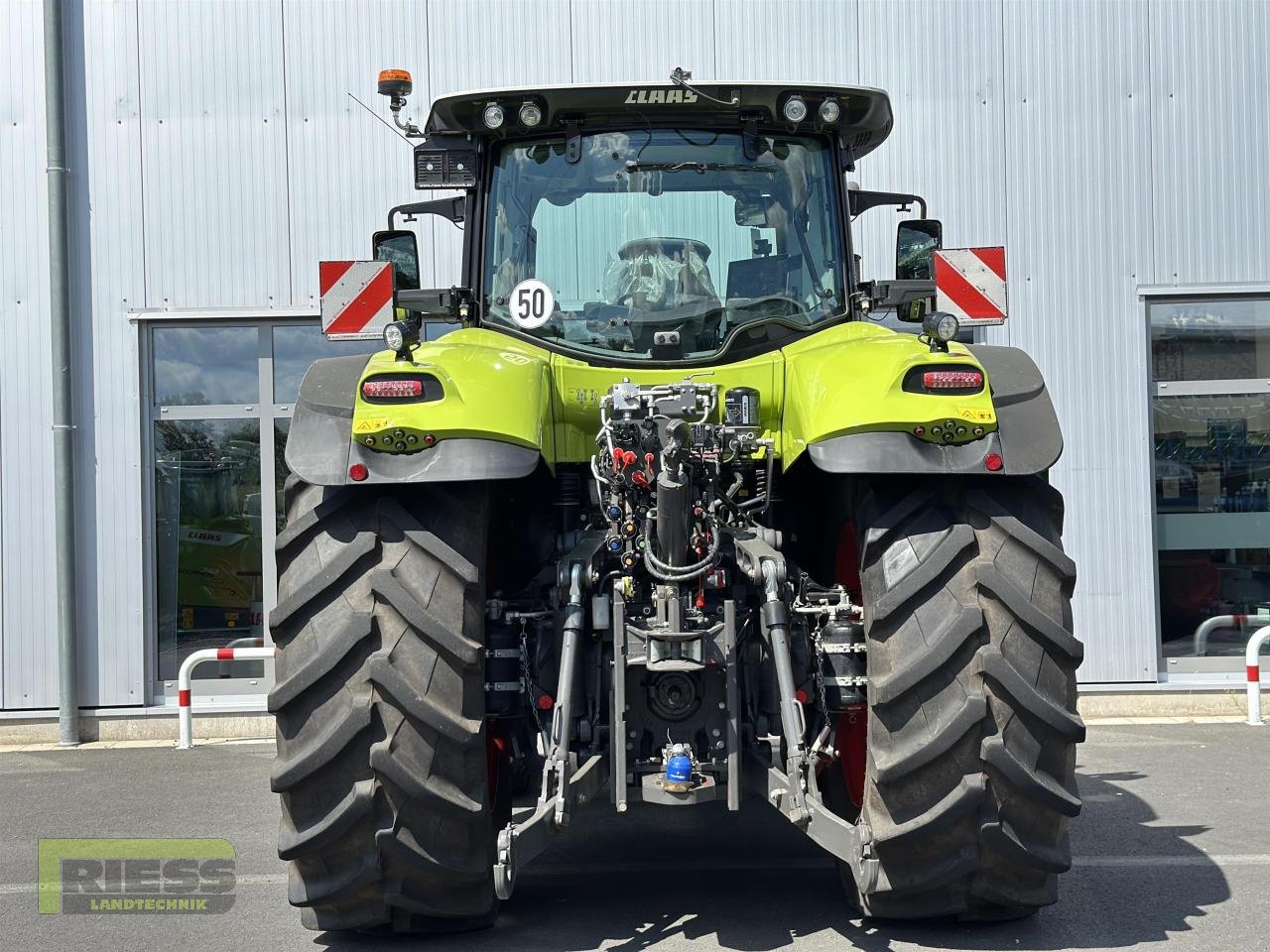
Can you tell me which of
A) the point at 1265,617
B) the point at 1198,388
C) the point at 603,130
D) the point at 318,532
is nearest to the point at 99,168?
the point at 603,130

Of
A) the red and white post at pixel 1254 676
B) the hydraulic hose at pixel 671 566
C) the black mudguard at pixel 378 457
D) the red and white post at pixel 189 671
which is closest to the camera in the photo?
the black mudguard at pixel 378 457

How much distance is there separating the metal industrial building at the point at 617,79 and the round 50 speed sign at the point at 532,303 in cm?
502

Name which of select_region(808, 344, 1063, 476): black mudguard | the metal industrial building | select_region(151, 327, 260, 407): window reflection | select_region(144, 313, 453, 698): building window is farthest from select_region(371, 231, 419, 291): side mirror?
select_region(151, 327, 260, 407): window reflection

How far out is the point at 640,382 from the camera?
477 centimetres

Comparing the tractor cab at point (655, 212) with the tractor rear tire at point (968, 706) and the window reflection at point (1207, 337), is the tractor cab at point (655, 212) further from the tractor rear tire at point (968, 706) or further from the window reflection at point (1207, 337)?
the window reflection at point (1207, 337)

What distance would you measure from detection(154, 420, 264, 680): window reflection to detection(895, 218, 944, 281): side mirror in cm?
606

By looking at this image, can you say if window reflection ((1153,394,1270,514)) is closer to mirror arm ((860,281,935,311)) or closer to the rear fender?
mirror arm ((860,281,935,311))

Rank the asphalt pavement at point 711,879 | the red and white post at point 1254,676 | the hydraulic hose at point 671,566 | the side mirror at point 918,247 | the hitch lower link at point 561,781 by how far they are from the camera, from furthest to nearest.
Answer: the red and white post at point 1254,676 → the side mirror at point 918,247 → the asphalt pavement at point 711,879 → the hydraulic hose at point 671,566 → the hitch lower link at point 561,781

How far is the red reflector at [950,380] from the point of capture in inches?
157

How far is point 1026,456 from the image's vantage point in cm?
394

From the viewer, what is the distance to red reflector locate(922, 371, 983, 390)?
399 cm

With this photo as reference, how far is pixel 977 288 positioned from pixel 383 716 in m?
5.97

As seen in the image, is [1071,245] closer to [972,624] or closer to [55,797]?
[972,624]

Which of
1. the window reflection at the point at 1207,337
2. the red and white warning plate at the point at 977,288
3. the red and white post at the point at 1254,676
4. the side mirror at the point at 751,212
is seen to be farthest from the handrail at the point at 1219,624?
the side mirror at the point at 751,212
